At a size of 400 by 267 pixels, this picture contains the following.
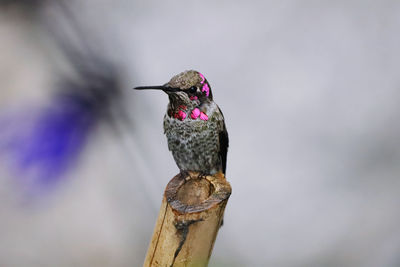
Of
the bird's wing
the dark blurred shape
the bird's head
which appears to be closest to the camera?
the dark blurred shape

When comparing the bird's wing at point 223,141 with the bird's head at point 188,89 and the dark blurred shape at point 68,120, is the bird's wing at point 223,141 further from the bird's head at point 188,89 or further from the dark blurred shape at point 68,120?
the dark blurred shape at point 68,120

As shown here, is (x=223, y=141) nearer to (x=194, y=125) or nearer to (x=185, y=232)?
(x=194, y=125)

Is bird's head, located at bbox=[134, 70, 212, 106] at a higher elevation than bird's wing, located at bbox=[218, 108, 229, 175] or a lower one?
higher

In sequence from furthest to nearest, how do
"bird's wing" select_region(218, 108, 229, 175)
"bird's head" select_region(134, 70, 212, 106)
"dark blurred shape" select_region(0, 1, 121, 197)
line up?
"bird's wing" select_region(218, 108, 229, 175) → "bird's head" select_region(134, 70, 212, 106) → "dark blurred shape" select_region(0, 1, 121, 197)

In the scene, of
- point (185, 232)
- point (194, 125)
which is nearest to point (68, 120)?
point (185, 232)

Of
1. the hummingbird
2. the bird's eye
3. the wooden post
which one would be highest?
the bird's eye

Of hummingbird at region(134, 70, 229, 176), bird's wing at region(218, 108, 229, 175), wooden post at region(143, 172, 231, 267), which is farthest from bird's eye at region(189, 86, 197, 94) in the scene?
wooden post at region(143, 172, 231, 267)

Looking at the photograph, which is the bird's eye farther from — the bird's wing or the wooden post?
the wooden post

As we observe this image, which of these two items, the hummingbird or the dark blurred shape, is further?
the hummingbird

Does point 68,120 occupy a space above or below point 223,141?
below

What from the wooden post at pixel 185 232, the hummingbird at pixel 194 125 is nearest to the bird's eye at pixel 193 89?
the hummingbird at pixel 194 125
